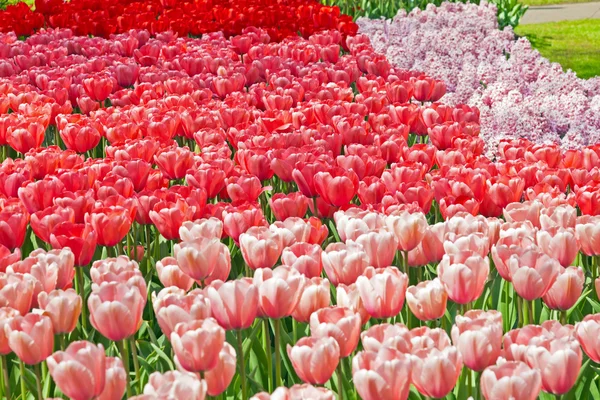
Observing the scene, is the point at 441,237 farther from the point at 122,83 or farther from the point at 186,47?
the point at 186,47

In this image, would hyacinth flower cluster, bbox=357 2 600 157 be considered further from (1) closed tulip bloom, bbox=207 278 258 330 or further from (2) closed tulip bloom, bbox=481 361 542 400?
(2) closed tulip bloom, bbox=481 361 542 400

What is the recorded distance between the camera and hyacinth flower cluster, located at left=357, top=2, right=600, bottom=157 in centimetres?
532

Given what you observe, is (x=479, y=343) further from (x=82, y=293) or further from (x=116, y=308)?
(x=82, y=293)

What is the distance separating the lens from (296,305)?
2.21m

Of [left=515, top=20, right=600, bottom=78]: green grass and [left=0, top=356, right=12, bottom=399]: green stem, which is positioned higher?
[left=0, top=356, right=12, bottom=399]: green stem

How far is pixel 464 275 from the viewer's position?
2279 millimetres

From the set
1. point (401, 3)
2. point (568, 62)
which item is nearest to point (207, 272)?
point (401, 3)

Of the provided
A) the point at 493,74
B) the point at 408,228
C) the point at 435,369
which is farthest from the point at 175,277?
the point at 493,74

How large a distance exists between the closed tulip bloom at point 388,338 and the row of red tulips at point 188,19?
21.4 feet

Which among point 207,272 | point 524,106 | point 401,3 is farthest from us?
point 401,3

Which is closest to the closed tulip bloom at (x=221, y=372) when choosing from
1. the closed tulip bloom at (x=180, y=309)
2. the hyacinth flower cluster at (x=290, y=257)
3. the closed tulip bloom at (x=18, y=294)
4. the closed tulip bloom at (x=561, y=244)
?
the hyacinth flower cluster at (x=290, y=257)

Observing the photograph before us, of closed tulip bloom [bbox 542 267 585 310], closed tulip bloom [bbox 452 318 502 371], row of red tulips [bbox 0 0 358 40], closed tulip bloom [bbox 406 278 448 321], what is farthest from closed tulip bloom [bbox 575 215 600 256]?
row of red tulips [bbox 0 0 358 40]

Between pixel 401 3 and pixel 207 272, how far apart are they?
881cm

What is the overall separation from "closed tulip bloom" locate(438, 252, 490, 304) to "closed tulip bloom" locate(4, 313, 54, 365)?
98 centimetres
